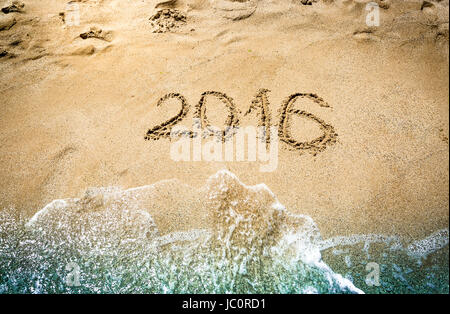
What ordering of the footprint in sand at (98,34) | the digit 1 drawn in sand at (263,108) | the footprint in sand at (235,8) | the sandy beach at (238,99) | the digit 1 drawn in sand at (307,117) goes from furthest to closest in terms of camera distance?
the footprint in sand at (235,8) → the footprint in sand at (98,34) → the digit 1 drawn in sand at (263,108) → the digit 1 drawn in sand at (307,117) → the sandy beach at (238,99)

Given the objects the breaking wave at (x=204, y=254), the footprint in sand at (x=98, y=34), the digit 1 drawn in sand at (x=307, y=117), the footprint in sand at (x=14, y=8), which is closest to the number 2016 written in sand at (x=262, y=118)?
the digit 1 drawn in sand at (x=307, y=117)

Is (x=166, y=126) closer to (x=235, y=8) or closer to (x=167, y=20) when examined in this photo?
(x=167, y=20)

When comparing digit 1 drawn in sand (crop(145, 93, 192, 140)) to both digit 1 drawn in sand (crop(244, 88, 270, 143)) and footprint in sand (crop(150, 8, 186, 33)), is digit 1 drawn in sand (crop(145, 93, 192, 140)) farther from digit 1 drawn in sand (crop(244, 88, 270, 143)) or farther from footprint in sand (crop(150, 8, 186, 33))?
footprint in sand (crop(150, 8, 186, 33))

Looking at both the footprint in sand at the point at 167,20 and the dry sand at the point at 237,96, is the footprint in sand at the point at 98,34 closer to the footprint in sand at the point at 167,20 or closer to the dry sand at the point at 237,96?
the dry sand at the point at 237,96

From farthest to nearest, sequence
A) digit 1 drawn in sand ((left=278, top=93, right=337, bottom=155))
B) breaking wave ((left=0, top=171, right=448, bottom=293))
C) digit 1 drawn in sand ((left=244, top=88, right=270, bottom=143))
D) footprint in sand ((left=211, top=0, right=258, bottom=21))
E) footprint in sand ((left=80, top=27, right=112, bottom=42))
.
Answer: footprint in sand ((left=211, top=0, right=258, bottom=21)), footprint in sand ((left=80, top=27, right=112, bottom=42)), digit 1 drawn in sand ((left=244, top=88, right=270, bottom=143)), digit 1 drawn in sand ((left=278, top=93, right=337, bottom=155)), breaking wave ((left=0, top=171, right=448, bottom=293))

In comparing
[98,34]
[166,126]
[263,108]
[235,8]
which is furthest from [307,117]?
[98,34]

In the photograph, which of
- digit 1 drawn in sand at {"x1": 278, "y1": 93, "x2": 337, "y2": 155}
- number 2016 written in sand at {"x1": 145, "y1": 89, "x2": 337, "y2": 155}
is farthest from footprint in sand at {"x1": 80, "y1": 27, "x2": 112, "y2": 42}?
digit 1 drawn in sand at {"x1": 278, "y1": 93, "x2": 337, "y2": 155}
